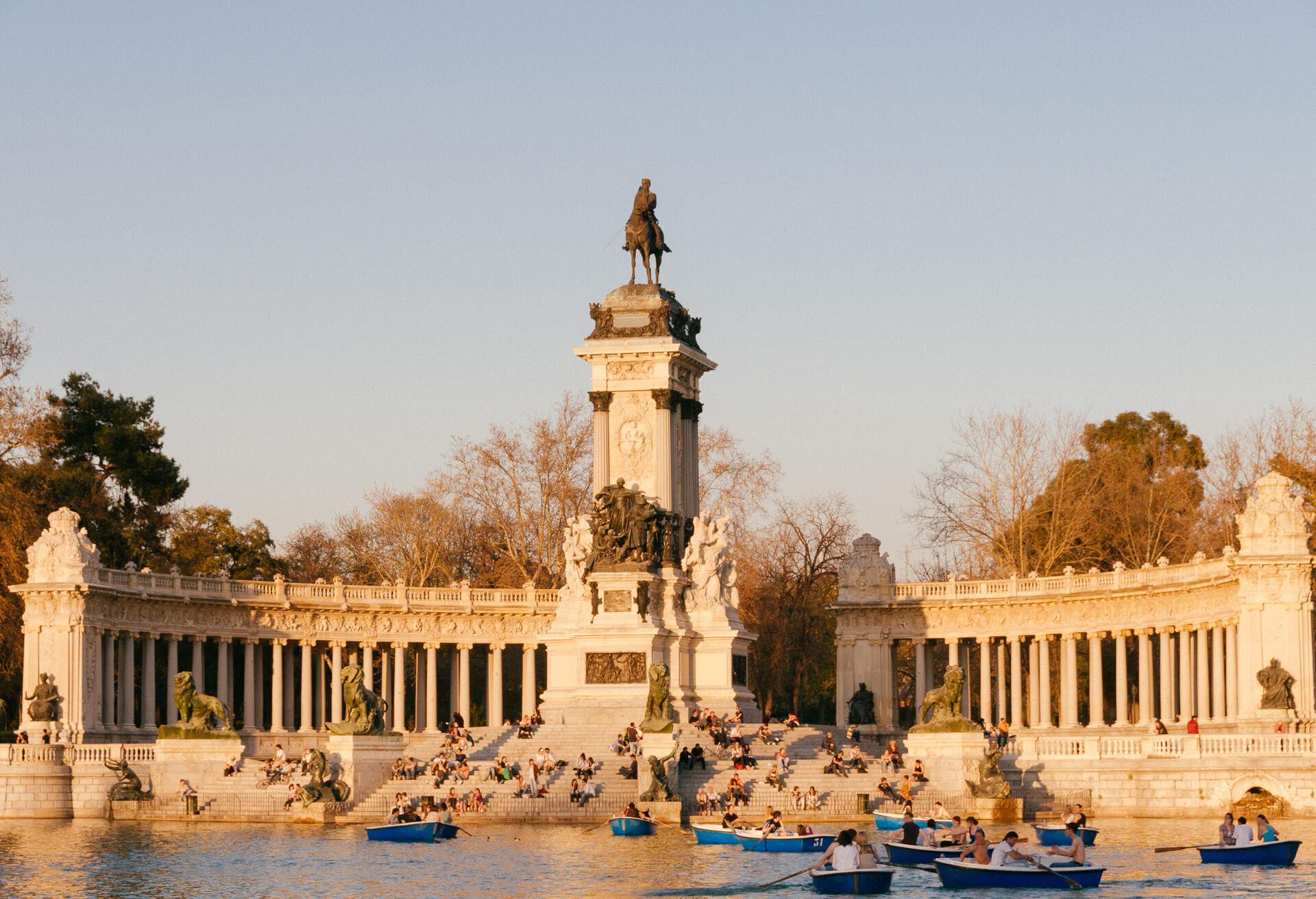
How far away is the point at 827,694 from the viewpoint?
327 feet

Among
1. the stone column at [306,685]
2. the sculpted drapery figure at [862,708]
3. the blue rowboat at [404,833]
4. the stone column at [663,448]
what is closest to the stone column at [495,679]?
the stone column at [306,685]

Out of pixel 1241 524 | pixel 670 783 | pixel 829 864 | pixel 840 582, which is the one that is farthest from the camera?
pixel 840 582

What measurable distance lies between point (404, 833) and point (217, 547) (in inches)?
1771

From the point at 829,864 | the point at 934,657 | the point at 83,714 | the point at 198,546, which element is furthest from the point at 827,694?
the point at 829,864

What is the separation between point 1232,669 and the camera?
73.7 meters

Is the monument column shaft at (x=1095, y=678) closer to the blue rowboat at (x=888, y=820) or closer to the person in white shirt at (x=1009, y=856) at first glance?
the blue rowboat at (x=888, y=820)

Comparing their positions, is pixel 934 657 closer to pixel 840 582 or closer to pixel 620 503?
pixel 840 582

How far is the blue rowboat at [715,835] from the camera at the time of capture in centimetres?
5206

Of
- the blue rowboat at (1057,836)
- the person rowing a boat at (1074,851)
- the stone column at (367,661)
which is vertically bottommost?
the blue rowboat at (1057,836)

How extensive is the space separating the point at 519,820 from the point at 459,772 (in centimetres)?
361

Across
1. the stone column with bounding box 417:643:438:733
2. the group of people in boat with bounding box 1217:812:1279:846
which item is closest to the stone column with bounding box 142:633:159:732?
the stone column with bounding box 417:643:438:733

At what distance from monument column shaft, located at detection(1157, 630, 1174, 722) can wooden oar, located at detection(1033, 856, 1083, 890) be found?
3787 centimetres

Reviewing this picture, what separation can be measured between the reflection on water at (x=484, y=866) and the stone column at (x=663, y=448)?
55.4 feet

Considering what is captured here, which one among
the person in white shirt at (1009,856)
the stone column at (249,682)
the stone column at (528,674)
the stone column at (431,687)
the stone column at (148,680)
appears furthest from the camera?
the stone column at (431,687)
